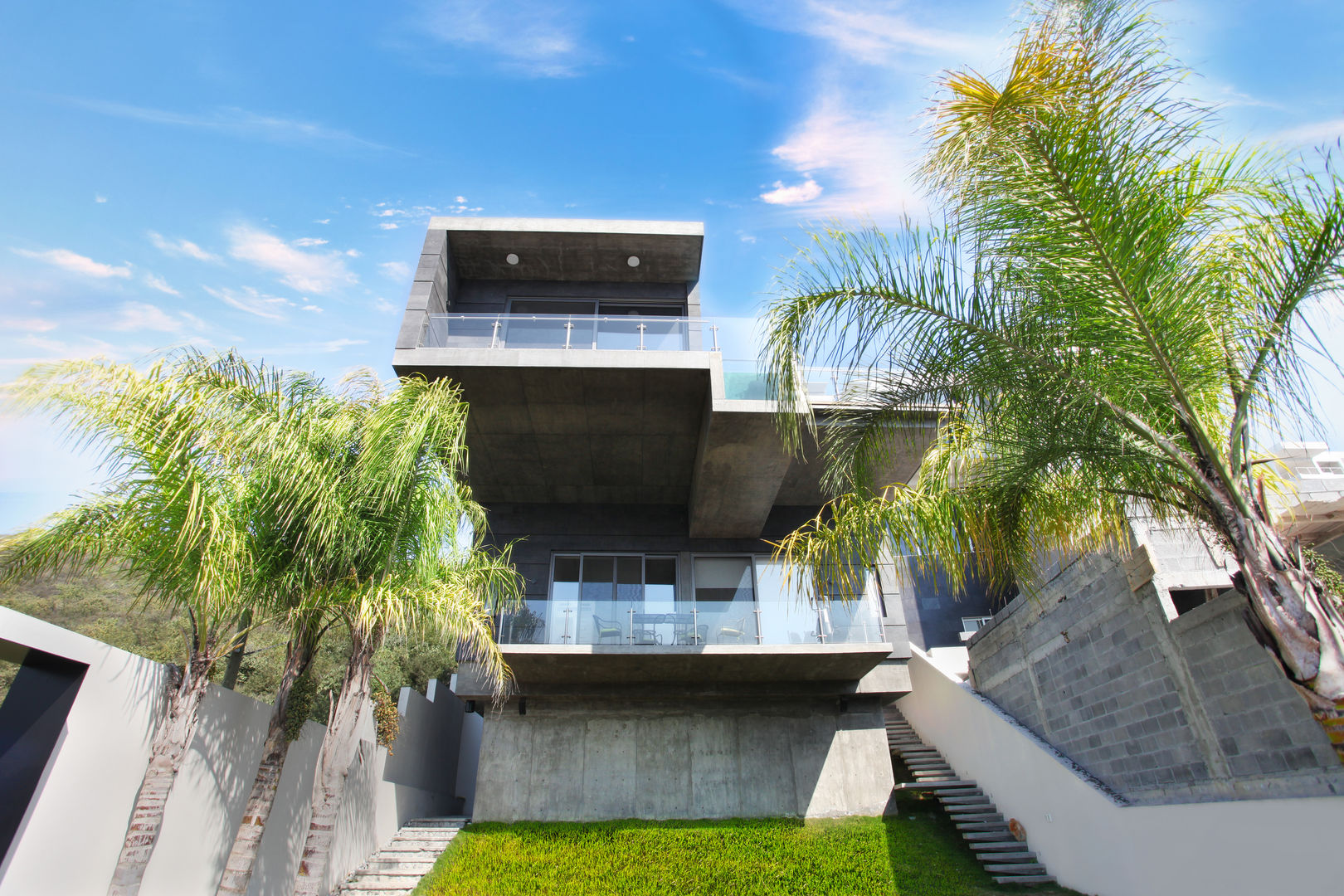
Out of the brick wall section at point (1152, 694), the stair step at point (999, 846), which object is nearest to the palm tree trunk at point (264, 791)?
the brick wall section at point (1152, 694)

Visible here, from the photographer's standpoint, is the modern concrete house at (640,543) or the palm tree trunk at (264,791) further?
the modern concrete house at (640,543)

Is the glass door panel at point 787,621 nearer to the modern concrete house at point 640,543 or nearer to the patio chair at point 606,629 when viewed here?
the modern concrete house at point 640,543

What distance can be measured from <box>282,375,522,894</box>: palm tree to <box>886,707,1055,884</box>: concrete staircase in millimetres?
8439

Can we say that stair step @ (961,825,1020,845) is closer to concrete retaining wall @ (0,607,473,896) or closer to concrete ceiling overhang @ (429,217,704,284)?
concrete retaining wall @ (0,607,473,896)

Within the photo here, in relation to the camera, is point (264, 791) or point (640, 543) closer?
point (264, 791)

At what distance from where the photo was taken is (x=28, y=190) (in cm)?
768

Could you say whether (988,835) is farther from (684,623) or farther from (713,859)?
(684,623)

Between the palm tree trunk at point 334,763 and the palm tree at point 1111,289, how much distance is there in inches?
205

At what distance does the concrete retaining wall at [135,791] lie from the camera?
4.66 meters

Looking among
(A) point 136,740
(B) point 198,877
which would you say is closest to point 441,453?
(A) point 136,740

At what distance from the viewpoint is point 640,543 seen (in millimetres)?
13094

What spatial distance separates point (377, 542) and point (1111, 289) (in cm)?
677

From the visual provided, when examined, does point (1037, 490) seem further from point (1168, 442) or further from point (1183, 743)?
point (1183, 743)

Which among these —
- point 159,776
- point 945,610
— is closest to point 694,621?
point 159,776
